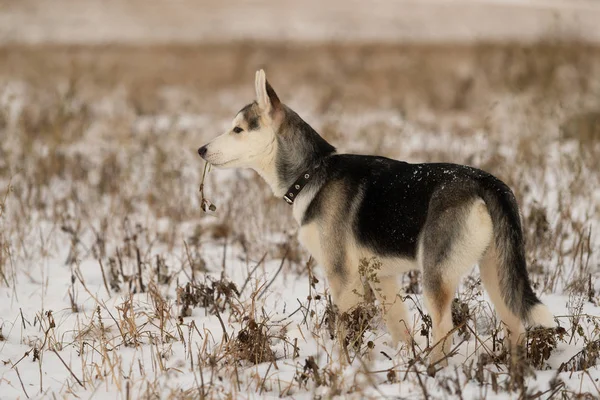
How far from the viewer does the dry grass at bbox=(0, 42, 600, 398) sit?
4156 millimetres

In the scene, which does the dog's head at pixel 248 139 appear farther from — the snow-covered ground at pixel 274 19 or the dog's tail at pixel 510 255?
the snow-covered ground at pixel 274 19

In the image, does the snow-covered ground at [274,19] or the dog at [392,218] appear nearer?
the dog at [392,218]

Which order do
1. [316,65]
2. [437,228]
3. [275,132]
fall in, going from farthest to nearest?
1. [316,65]
2. [275,132]
3. [437,228]

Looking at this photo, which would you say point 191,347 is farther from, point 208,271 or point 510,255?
point 510,255

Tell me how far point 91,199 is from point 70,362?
4.61m

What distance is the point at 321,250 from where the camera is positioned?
4492mm

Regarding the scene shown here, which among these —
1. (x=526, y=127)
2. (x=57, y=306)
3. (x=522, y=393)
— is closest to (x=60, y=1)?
(x=526, y=127)

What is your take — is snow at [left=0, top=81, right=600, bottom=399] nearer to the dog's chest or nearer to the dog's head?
the dog's chest

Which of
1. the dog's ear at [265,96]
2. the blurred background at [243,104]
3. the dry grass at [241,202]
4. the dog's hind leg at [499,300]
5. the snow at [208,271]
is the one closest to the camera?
the snow at [208,271]

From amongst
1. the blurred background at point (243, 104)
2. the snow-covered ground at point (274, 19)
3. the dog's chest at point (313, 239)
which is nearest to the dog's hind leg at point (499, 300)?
the dog's chest at point (313, 239)

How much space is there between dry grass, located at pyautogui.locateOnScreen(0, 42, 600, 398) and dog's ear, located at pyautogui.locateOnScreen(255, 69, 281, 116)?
1.02 metres

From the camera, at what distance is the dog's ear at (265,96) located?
463cm

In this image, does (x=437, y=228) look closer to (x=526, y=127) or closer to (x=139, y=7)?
(x=526, y=127)

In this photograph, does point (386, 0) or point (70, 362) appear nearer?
point (70, 362)
